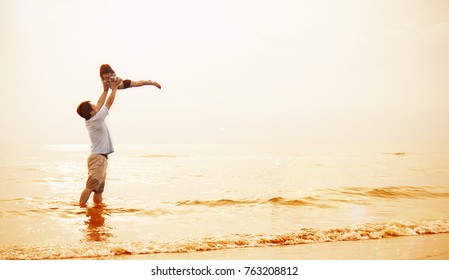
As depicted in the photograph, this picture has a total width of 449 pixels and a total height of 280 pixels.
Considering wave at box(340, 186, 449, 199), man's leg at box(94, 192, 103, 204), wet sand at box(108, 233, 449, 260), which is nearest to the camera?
wet sand at box(108, 233, 449, 260)

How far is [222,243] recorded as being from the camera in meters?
5.08

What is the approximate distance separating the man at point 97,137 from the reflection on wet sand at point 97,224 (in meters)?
0.21

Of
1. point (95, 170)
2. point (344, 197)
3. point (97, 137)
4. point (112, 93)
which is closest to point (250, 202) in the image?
point (344, 197)

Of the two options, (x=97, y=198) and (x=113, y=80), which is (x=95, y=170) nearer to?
(x=97, y=198)

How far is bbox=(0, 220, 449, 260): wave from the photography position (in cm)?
466

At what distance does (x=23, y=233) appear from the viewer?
5.66 metres

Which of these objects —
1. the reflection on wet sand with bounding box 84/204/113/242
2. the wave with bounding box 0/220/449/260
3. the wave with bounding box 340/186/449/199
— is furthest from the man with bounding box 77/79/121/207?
the wave with bounding box 340/186/449/199

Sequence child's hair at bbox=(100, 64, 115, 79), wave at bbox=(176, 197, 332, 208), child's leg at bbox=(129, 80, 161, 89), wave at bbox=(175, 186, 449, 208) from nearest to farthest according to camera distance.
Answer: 1. child's hair at bbox=(100, 64, 115, 79)
2. child's leg at bbox=(129, 80, 161, 89)
3. wave at bbox=(176, 197, 332, 208)
4. wave at bbox=(175, 186, 449, 208)

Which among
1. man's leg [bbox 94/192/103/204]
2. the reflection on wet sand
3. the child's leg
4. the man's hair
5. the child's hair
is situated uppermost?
the child's hair

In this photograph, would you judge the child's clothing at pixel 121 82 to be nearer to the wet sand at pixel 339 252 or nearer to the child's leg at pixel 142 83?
the child's leg at pixel 142 83

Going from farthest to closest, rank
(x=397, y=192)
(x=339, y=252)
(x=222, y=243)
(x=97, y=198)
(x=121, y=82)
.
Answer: (x=397, y=192) → (x=97, y=198) → (x=121, y=82) → (x=222, y=243) → (x=339, y=252)

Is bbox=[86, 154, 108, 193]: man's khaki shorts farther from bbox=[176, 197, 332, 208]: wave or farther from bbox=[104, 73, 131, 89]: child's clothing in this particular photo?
bbox=[176, 197, 332, 208]: wave

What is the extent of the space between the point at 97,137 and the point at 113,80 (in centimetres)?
123

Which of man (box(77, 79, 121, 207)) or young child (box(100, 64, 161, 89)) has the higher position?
young child (box(100, 64, 161, 89))
